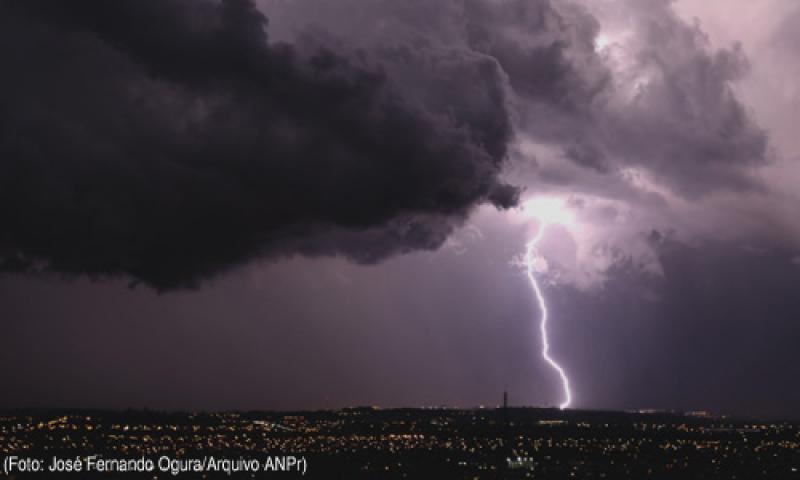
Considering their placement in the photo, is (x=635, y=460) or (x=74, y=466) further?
(x=635, y=460)

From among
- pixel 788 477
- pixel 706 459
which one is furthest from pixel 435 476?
pixel 706 459

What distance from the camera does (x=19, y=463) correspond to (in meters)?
121

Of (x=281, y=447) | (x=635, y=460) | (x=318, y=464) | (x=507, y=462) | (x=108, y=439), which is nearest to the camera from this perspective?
(x=318, y=464)

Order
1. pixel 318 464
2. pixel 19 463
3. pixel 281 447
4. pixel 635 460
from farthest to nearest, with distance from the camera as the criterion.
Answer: pixel 281 447 < pixel 635 460 < pixel 318 464 < pixel 19 463

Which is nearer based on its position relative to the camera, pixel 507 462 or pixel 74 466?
pixel 74 466

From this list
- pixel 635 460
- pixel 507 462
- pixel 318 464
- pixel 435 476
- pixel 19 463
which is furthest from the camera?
pixel 635 460

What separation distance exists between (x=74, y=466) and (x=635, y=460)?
92589mm

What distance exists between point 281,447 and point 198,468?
58.6 meters

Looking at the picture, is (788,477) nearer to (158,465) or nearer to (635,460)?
(635,460)

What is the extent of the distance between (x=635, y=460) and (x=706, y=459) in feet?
50.5

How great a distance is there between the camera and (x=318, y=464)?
128 meters

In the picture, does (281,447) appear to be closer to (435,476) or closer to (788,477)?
(435,476)

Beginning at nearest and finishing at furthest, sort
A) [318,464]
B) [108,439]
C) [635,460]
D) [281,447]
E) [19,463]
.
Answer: [19,463], [318,464], [635,460], [281,447], [108,439]

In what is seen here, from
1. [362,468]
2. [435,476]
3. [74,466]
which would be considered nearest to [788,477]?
[435,476]
